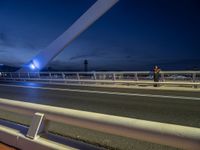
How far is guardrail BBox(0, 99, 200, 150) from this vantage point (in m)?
3.21

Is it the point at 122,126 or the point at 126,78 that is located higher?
the point at 126,78

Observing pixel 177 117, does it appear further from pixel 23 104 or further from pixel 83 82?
pixel 83 82

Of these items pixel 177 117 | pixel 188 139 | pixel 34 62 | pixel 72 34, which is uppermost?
pixel 72 34

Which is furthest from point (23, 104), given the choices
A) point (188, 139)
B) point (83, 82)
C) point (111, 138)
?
point (83, 82)

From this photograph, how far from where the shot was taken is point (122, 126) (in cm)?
384

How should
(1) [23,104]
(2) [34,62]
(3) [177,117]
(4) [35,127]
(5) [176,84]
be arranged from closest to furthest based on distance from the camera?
(4) [35,127], (1) [23,104], (3) [177,117], (5) [176,84], (2) [34,62]

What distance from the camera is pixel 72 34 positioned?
39938 mm

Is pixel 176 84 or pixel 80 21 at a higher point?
pixel 80 21

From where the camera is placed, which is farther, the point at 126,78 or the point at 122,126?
the point at 126,78

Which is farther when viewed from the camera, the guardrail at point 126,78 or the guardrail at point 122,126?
the guardrail at point 126,78

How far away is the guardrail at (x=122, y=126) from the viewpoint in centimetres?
321

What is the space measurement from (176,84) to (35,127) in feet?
52.2

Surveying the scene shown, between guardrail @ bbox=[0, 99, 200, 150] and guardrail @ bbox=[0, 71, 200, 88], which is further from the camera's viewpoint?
guardrail @ bbox=[0, 71, 200, 88]

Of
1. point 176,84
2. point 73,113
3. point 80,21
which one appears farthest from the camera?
point 80,21
